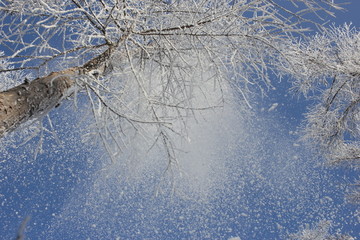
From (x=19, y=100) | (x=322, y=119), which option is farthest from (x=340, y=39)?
(x=19, y=100)

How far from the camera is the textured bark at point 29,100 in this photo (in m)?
2.28

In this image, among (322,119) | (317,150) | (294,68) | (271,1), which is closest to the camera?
(271,1)

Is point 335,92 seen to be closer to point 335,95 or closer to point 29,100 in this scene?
point 335,95

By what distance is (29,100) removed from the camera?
8.08 ft

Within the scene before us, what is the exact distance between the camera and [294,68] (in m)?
3.19

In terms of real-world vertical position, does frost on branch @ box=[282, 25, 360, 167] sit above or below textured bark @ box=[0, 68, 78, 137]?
above

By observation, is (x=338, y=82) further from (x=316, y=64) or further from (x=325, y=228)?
(x=325, y=228)

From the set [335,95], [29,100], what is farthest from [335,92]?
[29,100]

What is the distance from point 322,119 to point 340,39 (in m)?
1.66

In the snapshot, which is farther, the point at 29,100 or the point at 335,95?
the point at 335,95

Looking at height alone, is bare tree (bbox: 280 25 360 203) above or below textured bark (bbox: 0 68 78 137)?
above

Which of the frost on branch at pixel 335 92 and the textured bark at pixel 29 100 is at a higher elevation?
the frost on branch at pixel 335 92

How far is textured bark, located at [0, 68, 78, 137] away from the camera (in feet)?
7.47

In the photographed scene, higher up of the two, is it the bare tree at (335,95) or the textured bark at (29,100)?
the bare tree at (335,95)
